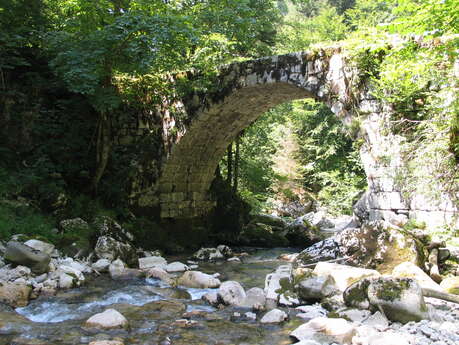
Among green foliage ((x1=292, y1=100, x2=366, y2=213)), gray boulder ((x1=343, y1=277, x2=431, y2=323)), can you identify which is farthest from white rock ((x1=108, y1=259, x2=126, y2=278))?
green foliage ((x1=292, y1=100, x2=366, y2=213))

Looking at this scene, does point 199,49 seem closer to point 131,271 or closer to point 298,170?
point 131,271

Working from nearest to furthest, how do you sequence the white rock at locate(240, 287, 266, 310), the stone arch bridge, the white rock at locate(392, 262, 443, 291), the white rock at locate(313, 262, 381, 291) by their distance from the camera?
1. the white rock at locate(392, 262, 443, 291)
2. the white rock at locate(240, 287, 266, 310)
3. the white rock at locate(313, 262, 381, 291)
4. the stone arch bridge

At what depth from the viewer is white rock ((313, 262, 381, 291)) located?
425 cm

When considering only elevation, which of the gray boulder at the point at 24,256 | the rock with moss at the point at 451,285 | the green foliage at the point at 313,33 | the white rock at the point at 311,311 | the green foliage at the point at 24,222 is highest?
the green foliage at the point at 313,33

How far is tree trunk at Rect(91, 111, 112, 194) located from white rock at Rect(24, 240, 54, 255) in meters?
2.38

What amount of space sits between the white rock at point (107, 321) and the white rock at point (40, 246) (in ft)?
6.12

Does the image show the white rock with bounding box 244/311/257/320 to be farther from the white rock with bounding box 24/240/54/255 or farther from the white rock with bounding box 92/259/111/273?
the white rock with bounding box 24/240/54/255

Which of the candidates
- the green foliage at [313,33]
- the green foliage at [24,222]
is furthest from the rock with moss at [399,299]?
the green foliage at [313,33]

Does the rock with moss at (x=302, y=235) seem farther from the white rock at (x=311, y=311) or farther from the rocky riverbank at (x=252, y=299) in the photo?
the white rock at (x=311, y=311)

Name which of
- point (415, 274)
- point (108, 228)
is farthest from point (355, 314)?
point (108, 228)

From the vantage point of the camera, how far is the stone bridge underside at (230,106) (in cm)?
598

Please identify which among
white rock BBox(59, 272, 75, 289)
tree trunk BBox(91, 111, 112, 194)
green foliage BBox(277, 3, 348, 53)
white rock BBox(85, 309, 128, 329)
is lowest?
white rock BBox(85, 309, 128, 329)

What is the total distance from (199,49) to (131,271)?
169 inches

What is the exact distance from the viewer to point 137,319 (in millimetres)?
3807
